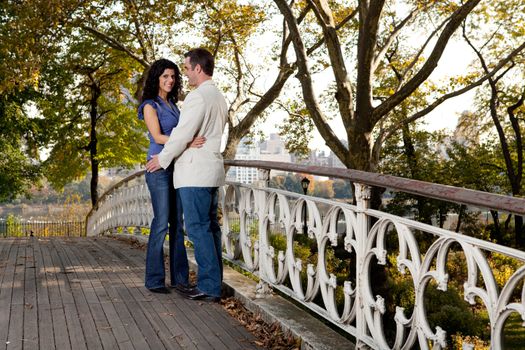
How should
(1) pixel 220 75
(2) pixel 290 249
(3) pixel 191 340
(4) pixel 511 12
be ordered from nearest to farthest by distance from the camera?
1. (3) pixel 191 340
2. (2) pixel 290 249
3. (4) pixel 511 12
4. (1) pixel 220 75

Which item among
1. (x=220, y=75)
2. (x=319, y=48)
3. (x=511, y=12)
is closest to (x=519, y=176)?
(x=511, y=12)

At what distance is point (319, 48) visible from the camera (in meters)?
21.5

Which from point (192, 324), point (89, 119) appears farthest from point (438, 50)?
point (89, 119)

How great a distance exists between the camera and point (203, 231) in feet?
14.5

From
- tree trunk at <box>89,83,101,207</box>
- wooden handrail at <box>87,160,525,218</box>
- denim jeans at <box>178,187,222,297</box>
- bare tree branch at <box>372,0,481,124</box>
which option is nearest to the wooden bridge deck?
denim jeans at <box>178,187,222,297</box>

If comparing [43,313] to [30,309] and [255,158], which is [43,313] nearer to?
[30,309]

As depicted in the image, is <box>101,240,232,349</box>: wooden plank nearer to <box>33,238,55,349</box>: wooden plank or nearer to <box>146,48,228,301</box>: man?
<box>146,48,228,301</box>: man

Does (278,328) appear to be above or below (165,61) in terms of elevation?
below

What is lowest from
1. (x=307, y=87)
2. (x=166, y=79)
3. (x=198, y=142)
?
(x=198, y=142)

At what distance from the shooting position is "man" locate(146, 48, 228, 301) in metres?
4.17

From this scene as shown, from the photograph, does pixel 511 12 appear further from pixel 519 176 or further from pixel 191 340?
pixel 191 340

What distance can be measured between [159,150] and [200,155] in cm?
52

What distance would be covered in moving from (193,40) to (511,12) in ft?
42.2

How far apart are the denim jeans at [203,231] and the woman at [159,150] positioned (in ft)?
1.07
